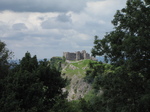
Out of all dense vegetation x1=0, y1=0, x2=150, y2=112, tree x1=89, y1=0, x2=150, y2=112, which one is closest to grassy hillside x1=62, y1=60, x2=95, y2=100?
dense vegetation x1=0, y1=0, x2=150, y2=112

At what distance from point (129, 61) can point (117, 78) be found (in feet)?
8.61

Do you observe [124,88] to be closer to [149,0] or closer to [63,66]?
[149,0]

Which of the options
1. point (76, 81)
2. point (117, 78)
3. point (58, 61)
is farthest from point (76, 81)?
point (117, 78)

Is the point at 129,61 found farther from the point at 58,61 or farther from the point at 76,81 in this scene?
the point at 58,61

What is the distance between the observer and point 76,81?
12475cm

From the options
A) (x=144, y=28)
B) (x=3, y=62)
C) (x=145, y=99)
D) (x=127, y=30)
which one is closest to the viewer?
(x=145, y=99)

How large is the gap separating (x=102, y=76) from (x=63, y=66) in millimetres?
130474

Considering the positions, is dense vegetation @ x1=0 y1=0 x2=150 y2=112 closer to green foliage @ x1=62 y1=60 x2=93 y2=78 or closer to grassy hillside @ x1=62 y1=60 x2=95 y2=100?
grassy hillside @ x1=62 y1=60 x2=95 y2=100

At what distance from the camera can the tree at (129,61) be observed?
21.2m

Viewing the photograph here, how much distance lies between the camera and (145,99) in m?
19.8

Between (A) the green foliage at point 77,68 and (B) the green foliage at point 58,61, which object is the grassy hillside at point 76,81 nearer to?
(A) the green foliage at point 77,68

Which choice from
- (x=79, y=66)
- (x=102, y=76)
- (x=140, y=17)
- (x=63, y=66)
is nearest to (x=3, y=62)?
(x=102, y=76)

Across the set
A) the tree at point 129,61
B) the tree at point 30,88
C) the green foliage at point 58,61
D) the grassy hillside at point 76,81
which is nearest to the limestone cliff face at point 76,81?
the grassy hillside at point 76,81

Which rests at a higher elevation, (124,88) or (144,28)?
(144,28)
